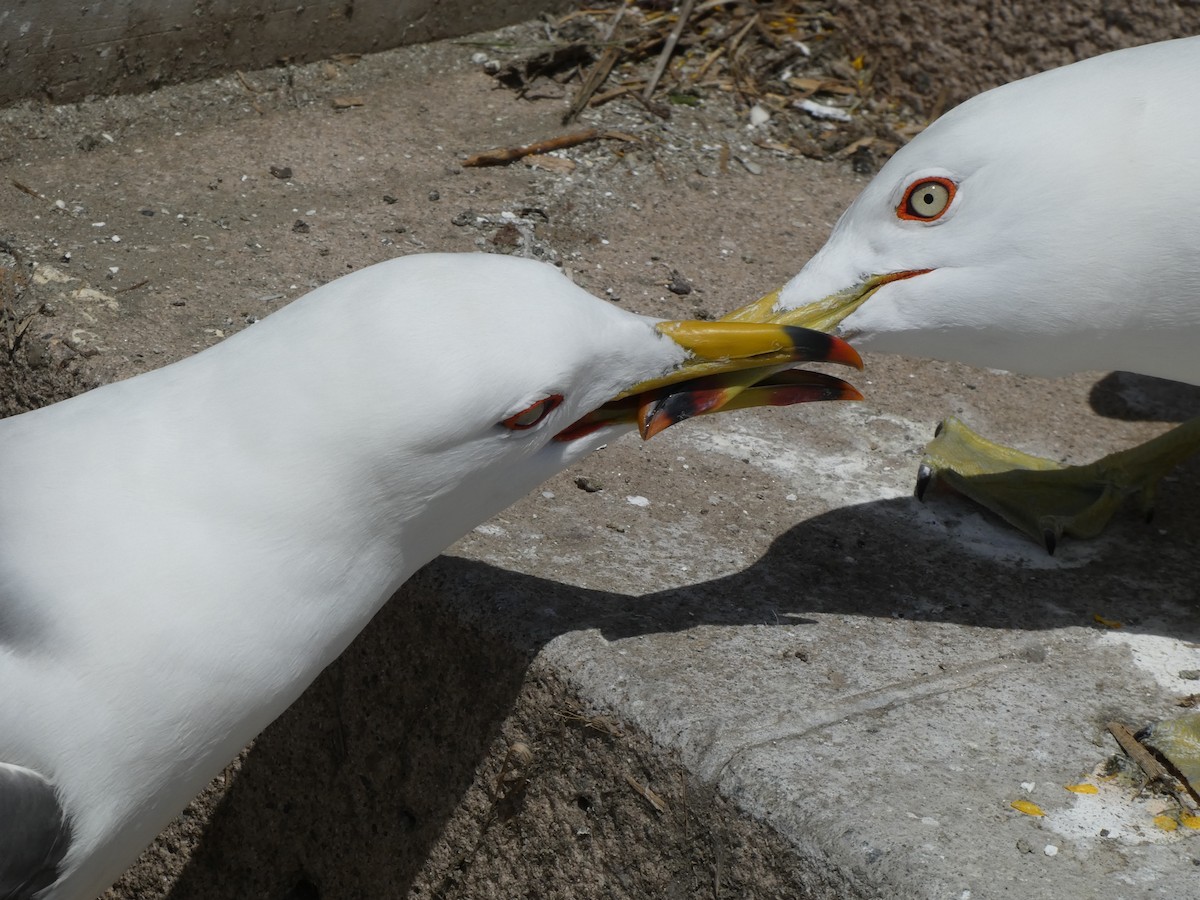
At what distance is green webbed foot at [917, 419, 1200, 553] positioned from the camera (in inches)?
137

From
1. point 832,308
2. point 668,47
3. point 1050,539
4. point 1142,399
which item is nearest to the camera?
point 832,308

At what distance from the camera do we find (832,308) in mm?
3043

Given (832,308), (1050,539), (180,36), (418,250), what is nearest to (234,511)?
(832,308)

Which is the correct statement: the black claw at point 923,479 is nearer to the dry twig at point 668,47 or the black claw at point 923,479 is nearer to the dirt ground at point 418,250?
the dirt ground at point 418,250

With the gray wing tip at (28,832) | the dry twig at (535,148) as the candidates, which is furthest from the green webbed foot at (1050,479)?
the gray wing tip at (28,832)

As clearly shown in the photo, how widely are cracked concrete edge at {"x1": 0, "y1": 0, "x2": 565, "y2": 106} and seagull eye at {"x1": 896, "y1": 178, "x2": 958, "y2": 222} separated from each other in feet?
9.92

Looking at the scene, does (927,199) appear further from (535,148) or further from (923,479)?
(535,148)

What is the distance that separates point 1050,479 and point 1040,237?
0.88 metres

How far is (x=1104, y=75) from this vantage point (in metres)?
3.07

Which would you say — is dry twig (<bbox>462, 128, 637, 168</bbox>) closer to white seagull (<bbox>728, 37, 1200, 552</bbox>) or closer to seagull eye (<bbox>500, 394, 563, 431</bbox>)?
white seagull (<bbox>728, 37, 1200, 552</bbox>)

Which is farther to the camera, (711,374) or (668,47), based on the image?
(668,47)

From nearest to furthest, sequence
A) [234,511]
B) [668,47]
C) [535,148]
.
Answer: [234,511] < [535,148] < [668,47]

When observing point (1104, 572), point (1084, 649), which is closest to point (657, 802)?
point (1084, 649)

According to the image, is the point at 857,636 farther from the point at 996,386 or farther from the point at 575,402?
the point at 996,386
